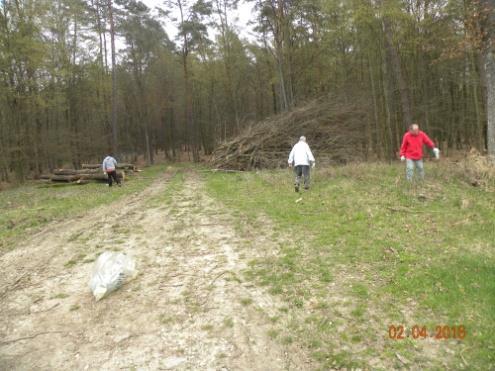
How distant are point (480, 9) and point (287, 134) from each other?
9.73 metres

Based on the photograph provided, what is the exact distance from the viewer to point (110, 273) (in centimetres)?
501

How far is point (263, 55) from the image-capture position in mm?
29375

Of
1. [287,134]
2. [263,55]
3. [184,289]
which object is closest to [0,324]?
[184,289]

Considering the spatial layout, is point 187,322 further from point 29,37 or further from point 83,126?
point 83,126

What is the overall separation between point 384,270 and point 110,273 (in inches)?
157

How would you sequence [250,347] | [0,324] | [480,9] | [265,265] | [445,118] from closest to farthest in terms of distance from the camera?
1. [250,347]
2. [0,324]
3. [265,265]
4. [480,9]
5. [445,118]

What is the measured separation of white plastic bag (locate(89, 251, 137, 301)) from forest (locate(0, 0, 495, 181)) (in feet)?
36.5

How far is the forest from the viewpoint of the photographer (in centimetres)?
1727

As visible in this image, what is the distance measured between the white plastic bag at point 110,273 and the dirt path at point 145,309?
13 cm

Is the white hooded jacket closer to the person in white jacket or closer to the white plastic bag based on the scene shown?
the person in white jacket

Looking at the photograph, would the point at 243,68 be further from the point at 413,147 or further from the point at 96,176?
the point at 413,147
